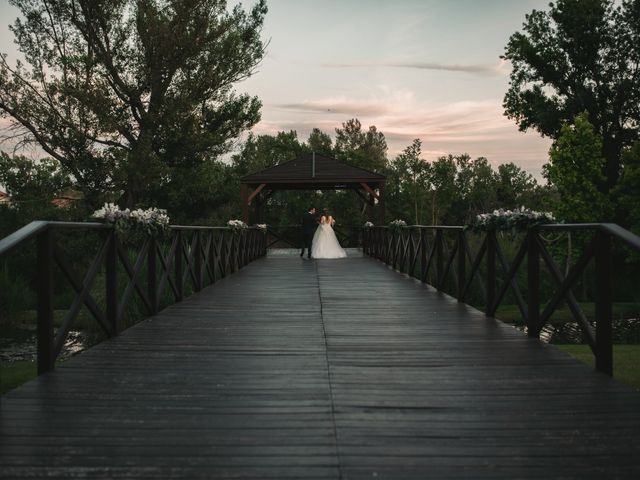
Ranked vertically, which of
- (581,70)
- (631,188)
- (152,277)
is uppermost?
(581,70)

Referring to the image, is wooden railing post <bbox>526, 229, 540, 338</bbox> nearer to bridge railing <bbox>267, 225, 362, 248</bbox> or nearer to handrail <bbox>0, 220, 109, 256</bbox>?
handrail <bbox>0, 220, 109, 256</bbox>

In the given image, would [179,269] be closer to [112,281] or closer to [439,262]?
[112,281]

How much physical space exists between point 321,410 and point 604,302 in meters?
2.18

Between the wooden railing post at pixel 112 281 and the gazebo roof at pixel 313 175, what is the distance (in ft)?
54.0

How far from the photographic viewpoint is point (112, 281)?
5.63 m

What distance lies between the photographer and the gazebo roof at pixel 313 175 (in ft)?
72.6

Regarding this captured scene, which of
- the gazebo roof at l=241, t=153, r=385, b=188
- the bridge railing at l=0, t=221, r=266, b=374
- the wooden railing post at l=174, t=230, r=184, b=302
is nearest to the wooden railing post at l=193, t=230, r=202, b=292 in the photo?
the bridge railing at l=0, t=221, r=266, b=374

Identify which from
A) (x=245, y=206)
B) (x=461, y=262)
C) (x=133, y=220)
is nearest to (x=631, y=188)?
(x=245, y=206)

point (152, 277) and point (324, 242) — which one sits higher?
point (324, 242)

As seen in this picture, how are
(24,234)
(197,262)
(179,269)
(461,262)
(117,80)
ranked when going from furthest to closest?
(117,80) → (197,262) → (179,269) → (461,262) → (24,234)

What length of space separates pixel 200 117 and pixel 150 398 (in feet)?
68.0

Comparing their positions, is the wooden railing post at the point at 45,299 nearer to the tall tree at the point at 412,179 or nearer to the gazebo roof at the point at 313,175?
the gazebo roof at the point at 313,175

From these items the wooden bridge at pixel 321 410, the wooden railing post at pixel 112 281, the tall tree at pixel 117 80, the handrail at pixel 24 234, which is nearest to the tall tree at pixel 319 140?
the tall tree at pixel 117 80

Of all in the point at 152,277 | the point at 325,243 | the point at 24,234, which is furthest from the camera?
the point at 325,243
